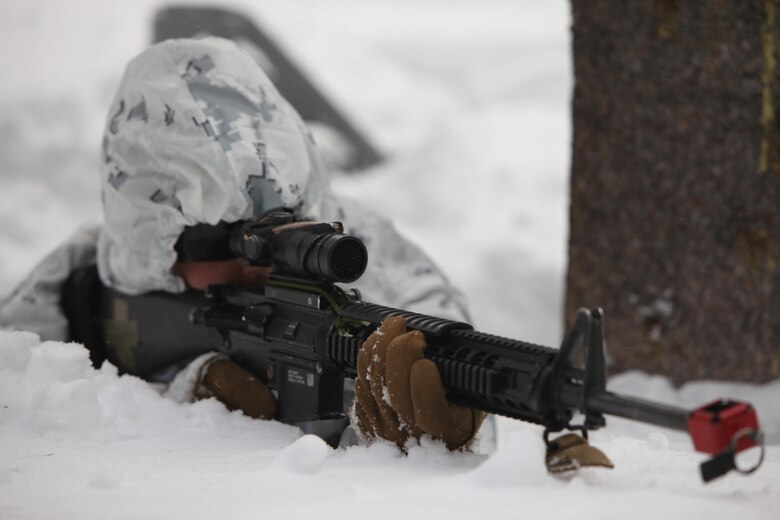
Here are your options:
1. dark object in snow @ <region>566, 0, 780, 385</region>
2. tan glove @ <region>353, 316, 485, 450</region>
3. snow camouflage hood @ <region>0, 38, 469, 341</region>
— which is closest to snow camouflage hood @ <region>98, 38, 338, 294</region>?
snow camouflage hood @ <region>0, 38, 469, 341</region>

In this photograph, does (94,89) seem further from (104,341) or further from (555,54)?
(104,341)

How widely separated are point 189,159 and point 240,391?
551mm

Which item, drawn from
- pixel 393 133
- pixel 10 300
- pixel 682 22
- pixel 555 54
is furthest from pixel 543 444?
pixel 555 54

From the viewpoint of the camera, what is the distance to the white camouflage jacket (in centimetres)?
224

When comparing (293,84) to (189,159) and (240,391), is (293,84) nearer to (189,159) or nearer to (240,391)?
(189,159)

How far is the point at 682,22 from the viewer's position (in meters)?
3.04

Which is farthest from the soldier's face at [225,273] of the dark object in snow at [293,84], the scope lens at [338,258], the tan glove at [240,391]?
the dark object in snow at [293,84]

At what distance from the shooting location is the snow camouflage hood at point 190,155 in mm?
2242

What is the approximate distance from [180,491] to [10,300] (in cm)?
141

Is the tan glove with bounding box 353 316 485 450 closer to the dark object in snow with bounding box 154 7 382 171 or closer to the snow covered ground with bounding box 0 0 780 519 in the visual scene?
the snow covered ground with bounding box 0 0 780 519

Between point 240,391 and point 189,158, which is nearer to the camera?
point 240,391

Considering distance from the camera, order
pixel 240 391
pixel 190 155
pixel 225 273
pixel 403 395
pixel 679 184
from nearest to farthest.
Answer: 1. pixel 403 395
2. pixel 240 391
3. pixel 190 155
4. pixel 225 273
5. pixel 679 184

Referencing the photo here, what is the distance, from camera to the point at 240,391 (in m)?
2.09

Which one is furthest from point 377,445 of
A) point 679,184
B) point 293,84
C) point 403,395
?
point 293,84
